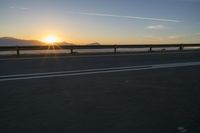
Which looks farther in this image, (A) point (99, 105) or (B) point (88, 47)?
(B) point (88, 47)

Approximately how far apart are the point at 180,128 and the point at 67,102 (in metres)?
2.63

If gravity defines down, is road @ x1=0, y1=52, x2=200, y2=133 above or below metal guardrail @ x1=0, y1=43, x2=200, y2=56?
below

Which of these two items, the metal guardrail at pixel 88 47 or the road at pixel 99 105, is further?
the metal guardrail at pixel 88 47

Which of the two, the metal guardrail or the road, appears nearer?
the road

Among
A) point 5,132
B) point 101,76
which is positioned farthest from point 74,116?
point 101,76

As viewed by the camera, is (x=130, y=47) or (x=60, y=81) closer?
(x=60, y=81)

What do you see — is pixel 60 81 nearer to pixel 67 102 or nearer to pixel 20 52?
pixel 67 102

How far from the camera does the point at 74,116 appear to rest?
17.8ft

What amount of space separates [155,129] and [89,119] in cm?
122

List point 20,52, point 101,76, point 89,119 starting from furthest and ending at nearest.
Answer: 1. point 20,52
2. point 101,76
3. point 89,119

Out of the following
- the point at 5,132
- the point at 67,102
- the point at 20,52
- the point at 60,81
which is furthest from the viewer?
the point at 20,52

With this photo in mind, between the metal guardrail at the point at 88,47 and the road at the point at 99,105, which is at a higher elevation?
the metal guardrail at the point at 88,47

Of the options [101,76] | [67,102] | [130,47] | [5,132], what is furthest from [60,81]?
[130,47]

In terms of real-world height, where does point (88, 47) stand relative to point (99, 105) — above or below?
above
